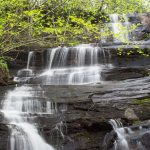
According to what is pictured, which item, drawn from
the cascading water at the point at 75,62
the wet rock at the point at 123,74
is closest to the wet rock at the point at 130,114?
the wet rock at the point at 123,74

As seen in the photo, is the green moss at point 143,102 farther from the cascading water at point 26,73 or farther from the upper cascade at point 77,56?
the upper cascade at point 77,56

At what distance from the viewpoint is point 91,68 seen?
1991cm

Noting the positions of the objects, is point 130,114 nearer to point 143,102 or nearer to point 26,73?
point 143,102

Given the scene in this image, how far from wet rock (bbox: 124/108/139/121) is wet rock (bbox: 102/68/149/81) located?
527 centimetres

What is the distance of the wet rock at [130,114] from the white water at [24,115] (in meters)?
2.38

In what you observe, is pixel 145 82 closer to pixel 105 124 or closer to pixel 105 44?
pixel 105 124

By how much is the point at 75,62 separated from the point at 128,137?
11051mm

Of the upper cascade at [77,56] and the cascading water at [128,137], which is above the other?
the upper cascade at [77,56]

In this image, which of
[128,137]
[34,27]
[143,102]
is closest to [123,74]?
[143,102]

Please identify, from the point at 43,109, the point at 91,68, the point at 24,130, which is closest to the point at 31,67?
the point at 91,68

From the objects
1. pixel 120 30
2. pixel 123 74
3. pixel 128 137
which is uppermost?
pixel 123 74

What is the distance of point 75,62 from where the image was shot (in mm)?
20844

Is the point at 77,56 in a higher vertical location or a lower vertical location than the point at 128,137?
higher

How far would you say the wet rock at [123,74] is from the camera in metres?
16.6
